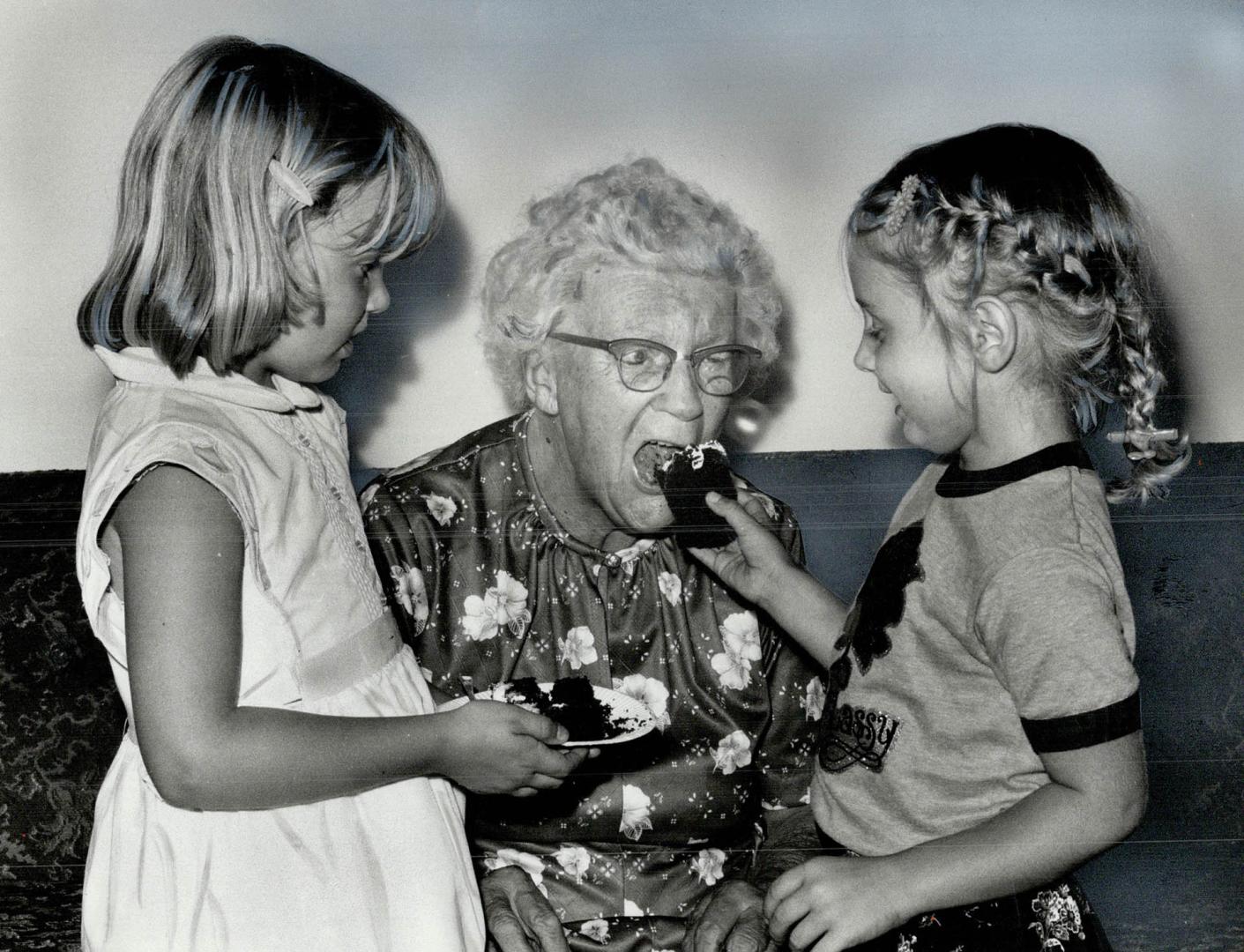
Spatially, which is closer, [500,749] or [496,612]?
[500,749]

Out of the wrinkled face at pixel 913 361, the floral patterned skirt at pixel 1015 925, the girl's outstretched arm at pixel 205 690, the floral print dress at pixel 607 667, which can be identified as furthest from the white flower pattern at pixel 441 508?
the floral patterned skirt at pixel 1015 925

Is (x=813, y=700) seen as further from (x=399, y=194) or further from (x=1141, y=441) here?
(x=399, y=194)

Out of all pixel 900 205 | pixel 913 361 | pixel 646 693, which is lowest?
pixel 646 693

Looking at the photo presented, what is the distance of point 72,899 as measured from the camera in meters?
1.31

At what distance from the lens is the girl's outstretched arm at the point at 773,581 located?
1.13 metres

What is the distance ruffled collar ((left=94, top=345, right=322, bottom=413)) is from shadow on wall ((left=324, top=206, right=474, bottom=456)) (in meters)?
0.27

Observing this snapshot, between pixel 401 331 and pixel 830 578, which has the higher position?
pixel 401 331

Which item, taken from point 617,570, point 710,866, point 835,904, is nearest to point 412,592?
point 617,570

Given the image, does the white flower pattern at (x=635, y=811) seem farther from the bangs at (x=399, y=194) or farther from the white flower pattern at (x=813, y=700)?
the bangs at (x=399, y=194)

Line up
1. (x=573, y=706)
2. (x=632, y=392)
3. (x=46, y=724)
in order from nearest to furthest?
(x=573, y=706) → (x=632, y=392) → (x=46, y=724)

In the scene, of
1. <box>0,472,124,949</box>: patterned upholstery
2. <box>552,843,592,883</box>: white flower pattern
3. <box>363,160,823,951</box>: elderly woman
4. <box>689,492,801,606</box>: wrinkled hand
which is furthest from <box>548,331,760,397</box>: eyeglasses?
<box>0,472,124,949</box>: patterned upholstery

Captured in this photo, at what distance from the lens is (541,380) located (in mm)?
1226

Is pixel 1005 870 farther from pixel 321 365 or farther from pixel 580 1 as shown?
pixel 580 1

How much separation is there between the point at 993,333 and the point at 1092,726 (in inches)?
12.3
